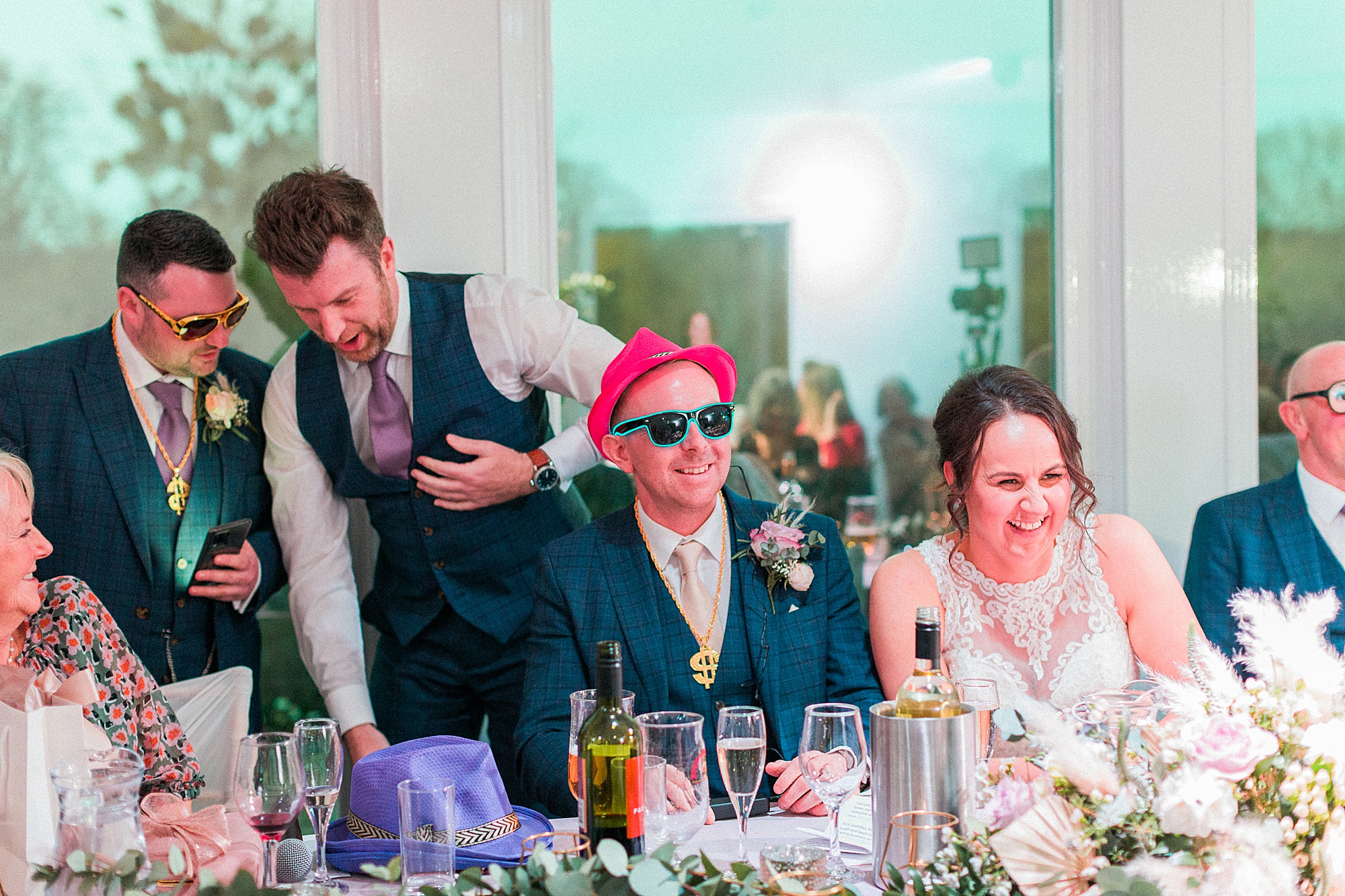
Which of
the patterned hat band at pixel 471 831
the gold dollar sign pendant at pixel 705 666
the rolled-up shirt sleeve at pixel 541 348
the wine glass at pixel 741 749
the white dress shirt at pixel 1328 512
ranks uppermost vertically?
the rolled-up shirt sleeve at pixel 541 348

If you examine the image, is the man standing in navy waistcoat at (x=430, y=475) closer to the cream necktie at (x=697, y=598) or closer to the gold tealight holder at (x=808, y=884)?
the cream necktie at (x=697, y=598)

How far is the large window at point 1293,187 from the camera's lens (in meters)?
3.54

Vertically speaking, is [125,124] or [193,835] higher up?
[125,124]

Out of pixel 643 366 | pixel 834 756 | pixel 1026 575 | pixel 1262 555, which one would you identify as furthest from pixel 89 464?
pixel 1262 555

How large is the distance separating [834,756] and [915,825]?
14 cm

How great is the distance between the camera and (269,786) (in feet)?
5.08

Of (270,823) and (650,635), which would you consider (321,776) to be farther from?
(650,635)

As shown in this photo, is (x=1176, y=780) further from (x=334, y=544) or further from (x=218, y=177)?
(x=218, y=177)

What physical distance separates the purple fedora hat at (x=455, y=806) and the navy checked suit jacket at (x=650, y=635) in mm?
480

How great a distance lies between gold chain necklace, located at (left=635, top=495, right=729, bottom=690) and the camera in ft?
7.84

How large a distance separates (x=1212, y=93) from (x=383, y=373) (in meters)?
2.51

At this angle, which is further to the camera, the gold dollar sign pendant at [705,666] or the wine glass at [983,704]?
the gold dollar sign pendant at [705,666]

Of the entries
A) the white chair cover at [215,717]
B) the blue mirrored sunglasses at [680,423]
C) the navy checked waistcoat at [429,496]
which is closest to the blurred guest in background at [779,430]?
the navy checked waistcoat at [429,496]

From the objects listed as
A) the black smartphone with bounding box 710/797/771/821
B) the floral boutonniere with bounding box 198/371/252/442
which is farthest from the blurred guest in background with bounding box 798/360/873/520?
the black smartphone with bounding box 710/797/771/821
